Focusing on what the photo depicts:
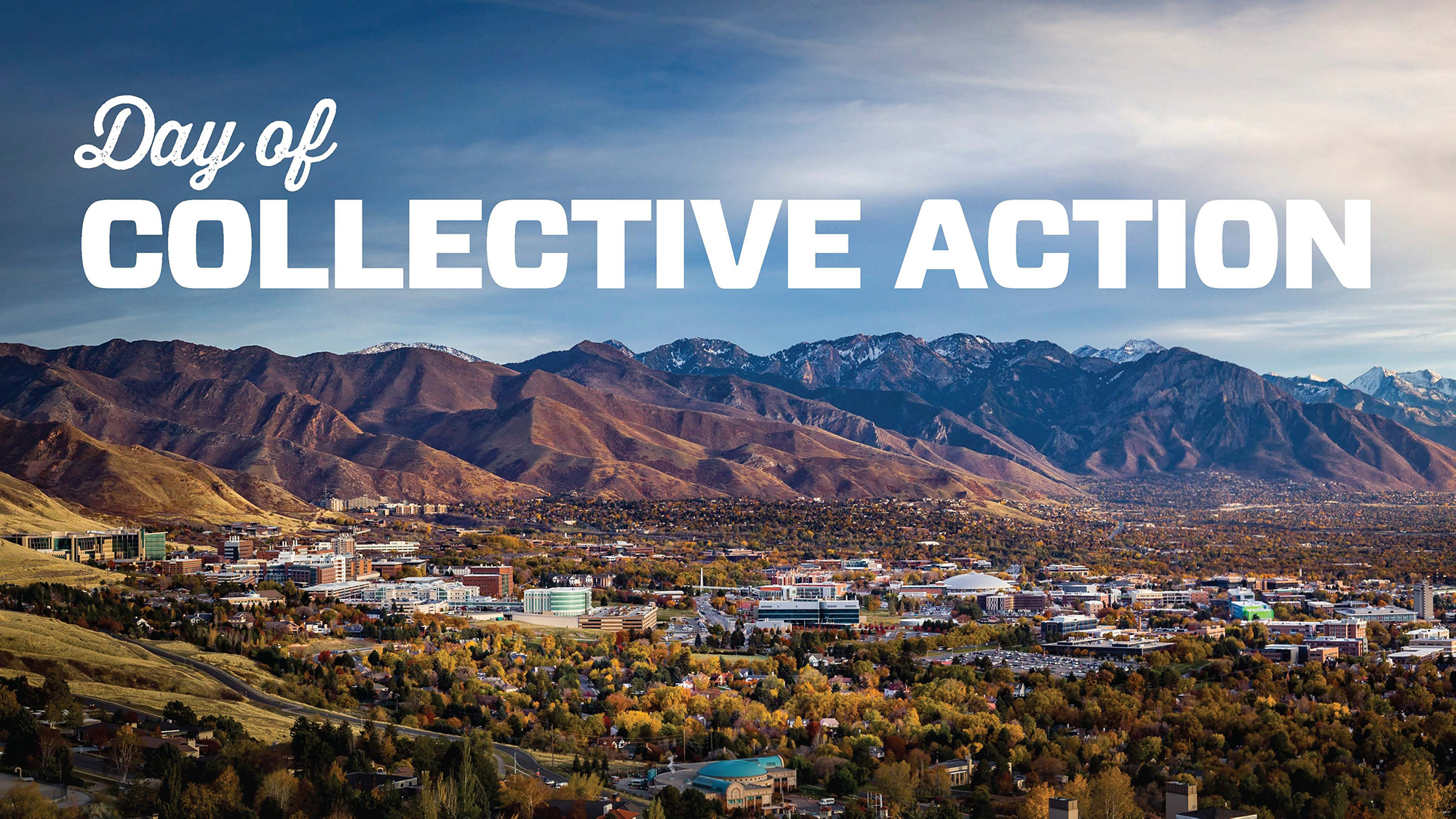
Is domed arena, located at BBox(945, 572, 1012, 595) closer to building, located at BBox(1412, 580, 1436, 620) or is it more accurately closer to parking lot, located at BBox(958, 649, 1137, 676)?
building, located at BBox(1412, 580, 1436, 620)

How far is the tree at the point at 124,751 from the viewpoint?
45.4 metres

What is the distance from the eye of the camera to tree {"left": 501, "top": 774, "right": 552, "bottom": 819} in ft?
145

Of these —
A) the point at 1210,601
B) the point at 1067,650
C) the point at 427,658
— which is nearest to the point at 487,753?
the point at 427,658

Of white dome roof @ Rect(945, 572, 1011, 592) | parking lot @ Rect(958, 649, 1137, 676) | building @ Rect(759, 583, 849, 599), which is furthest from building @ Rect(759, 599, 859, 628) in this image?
white dome roof @ Rect(945, 572, 1011, 592)

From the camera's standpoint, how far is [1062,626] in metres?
100

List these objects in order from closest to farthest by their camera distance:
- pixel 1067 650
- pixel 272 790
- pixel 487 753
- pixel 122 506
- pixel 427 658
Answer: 1. pixel 272 790
2. pixel 487 753
3. pixel 427 658
4. pixel 1067 650
5. pixel 122 506

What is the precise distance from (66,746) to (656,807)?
54.8 ft

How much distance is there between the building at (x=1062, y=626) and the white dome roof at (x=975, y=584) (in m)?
24.0

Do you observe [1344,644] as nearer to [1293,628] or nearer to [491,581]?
[1293,628]

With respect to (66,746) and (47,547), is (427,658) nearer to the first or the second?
(66,746)

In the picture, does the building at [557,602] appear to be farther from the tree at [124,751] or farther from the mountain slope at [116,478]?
the tree at [124,751]

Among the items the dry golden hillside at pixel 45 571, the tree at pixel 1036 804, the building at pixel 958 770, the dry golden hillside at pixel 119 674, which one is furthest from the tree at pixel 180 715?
the dry golden hillside at pixel 45 571

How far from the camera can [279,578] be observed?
116812mm

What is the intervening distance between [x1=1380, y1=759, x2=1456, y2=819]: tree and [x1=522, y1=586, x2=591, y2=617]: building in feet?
209
